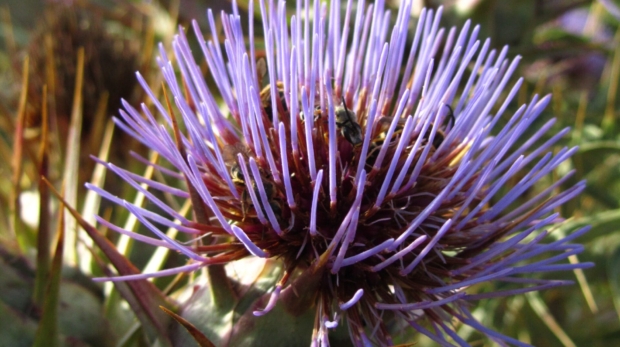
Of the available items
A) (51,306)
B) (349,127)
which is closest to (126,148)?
(51,306)

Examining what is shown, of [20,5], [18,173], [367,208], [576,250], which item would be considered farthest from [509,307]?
[20,5]

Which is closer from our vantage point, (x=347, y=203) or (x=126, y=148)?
(x=347, y=203)

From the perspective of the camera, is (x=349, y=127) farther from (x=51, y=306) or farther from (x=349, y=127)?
(x=51, y=306)

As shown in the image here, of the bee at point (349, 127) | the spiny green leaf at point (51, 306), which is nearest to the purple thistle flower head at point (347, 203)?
the bee at point (349, 127)

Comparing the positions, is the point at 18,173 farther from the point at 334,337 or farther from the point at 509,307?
the point at 509,307

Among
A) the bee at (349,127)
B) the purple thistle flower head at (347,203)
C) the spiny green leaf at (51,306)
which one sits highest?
the bee at (349,127)

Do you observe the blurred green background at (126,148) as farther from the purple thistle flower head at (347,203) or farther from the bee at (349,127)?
the bee at (349,127)
